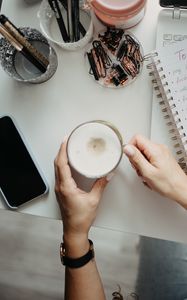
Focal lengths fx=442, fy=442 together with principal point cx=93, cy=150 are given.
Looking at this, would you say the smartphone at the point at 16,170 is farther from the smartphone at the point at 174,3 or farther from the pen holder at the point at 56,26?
the smartphone at the point at 174,3

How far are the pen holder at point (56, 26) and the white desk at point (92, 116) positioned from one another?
22mm

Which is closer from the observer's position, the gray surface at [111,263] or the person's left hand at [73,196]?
the person's left hand at [73,196]

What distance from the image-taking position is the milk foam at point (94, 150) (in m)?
0.64

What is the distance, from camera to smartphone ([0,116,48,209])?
27.9 inches

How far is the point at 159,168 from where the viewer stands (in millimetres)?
644

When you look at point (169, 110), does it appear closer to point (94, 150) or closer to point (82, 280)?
point (94, 150)

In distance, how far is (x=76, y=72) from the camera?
2.40 feet

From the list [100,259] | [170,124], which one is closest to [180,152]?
[170,124]

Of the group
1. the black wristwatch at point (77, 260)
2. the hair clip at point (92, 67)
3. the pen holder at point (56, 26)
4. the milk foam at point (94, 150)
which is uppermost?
the pen holder at point (56, 26)

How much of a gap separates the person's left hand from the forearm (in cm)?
5

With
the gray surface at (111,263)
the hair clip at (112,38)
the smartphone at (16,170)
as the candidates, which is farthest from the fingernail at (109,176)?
the gray surface at (111,263)

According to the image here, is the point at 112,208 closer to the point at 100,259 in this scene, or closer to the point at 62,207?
the point at 62,207

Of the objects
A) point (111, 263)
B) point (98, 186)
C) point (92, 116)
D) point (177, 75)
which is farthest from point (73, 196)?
point (111, 263)

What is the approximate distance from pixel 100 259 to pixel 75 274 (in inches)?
17.7
